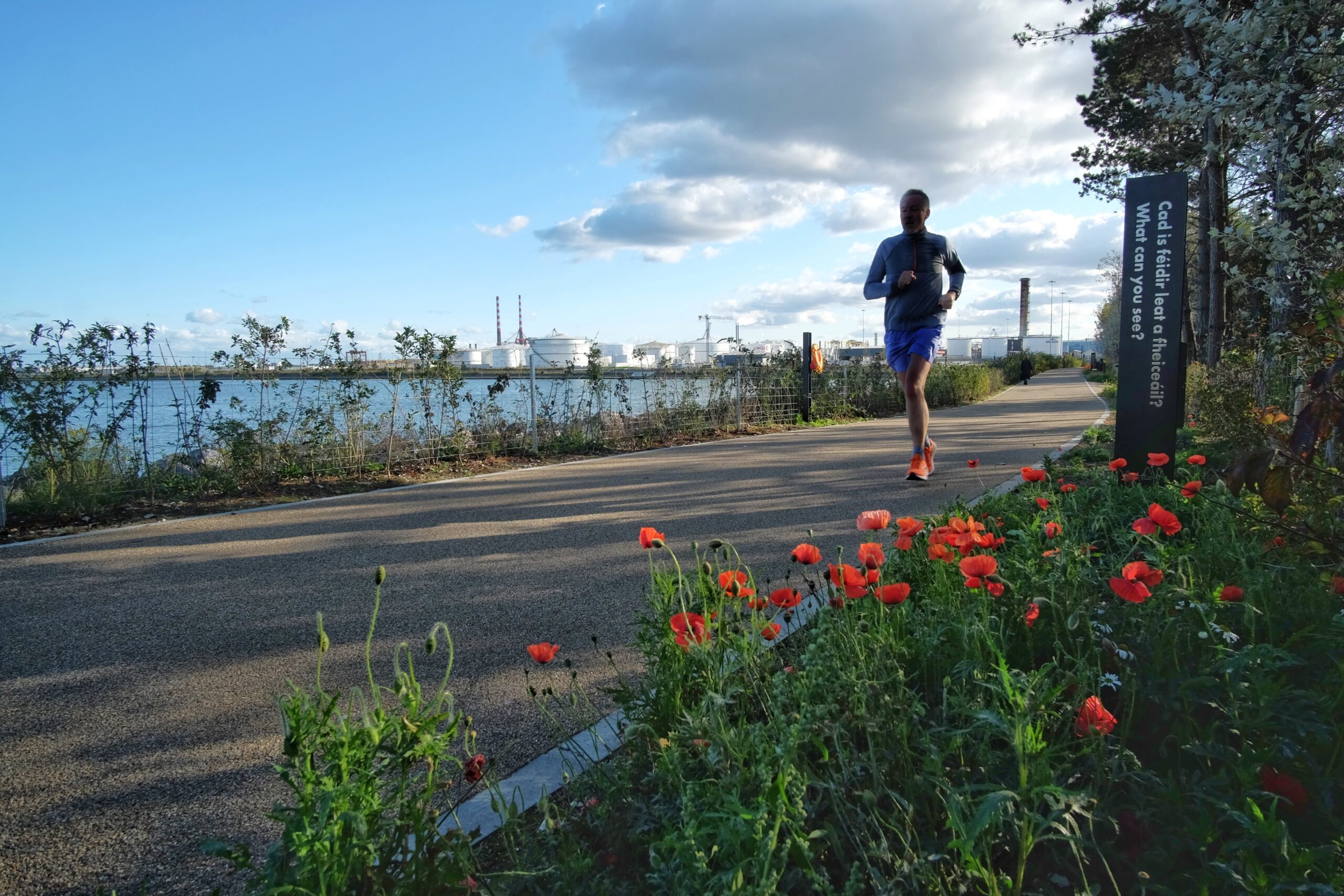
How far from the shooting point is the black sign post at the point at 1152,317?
15.9ft

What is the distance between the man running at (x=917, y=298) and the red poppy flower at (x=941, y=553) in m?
3.83

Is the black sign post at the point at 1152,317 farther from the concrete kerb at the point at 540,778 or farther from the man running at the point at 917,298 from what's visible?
the concrete kerb at the point at 540,778

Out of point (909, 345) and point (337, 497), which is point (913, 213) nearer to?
point (909, 345)

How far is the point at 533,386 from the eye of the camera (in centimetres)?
1005

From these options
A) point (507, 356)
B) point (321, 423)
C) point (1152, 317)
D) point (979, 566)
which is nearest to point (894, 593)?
point (979, 566)

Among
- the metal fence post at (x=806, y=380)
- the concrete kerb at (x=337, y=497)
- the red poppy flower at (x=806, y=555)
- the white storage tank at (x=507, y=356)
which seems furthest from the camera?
the metal fence post at (x=806, y=380)

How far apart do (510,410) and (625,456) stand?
1.51 metres

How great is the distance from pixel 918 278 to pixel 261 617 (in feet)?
16.4

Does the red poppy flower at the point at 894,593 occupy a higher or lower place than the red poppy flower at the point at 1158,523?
lower

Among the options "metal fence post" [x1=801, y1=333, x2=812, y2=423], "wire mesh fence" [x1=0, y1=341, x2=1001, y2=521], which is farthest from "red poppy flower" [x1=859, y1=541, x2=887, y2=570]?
"metal fence post" [x1=801, y1=333, x2=812, y2=423]

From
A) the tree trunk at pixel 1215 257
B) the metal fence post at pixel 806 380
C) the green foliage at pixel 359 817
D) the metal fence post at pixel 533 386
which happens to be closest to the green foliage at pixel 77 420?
the metal fence post at pixel 533 386

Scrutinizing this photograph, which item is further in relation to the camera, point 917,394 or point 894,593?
point 917,394

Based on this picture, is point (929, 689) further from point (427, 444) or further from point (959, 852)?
point (427, 444)

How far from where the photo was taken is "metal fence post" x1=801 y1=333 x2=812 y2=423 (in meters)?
14.9
